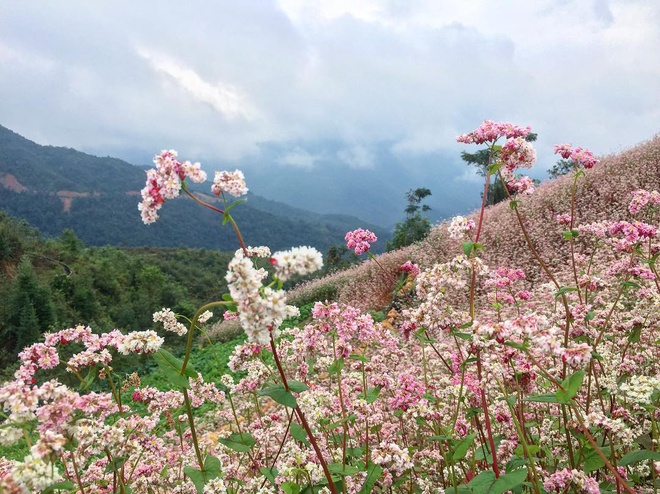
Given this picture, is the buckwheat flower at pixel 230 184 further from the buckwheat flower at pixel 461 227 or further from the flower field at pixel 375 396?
the buckwheat flower at pixel 461 227

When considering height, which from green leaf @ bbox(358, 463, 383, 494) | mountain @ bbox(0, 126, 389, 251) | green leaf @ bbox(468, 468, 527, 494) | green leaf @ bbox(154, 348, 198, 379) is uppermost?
mountain @ bbox(0, 126, 389, 251)

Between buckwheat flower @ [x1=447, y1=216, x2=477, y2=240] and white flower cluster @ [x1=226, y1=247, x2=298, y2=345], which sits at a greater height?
buckwheat flower @ [x1=447, y1=216, x2=477, y2=240]

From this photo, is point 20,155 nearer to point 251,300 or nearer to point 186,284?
point 186,284

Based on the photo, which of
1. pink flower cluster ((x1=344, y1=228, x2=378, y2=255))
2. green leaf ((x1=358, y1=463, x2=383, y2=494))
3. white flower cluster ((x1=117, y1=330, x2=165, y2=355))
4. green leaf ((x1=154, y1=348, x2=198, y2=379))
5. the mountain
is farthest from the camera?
the mountain

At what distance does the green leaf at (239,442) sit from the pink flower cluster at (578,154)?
3661 mm

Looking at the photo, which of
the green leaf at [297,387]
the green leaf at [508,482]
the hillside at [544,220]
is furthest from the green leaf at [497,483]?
the hillside at [544,220]

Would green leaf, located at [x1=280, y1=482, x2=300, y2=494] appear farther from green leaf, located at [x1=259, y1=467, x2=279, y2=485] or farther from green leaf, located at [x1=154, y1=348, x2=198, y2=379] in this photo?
green leaf, located at [x1=154, y1=348, x2=198, y2=379]

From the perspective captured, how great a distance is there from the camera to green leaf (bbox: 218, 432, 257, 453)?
3008 millimetres

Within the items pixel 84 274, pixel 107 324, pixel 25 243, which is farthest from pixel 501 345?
pixel 25 243

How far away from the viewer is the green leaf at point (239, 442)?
3008 mm

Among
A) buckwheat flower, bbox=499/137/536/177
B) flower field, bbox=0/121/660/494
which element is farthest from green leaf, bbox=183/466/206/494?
buckwheat flower, bbox=499/137/536/177

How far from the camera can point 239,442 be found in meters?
3.24

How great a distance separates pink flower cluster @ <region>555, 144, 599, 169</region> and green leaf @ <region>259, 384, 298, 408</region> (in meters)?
3.55

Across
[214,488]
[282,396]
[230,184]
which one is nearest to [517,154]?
[230,184]
